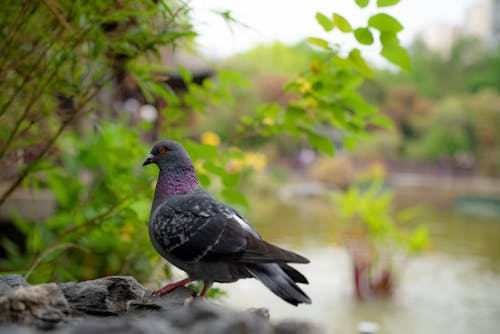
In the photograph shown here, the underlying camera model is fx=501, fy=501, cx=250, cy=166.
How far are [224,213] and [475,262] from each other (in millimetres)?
10205

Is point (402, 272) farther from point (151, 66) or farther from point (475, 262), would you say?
point (151, 66)

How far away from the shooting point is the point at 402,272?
9.14 m

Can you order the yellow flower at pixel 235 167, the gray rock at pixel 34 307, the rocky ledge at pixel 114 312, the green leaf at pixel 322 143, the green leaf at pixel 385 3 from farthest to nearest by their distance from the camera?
1. the yellow flower at pixel 235 167
2. the green leaf at pixel 322 143
3. the green leaf at pixel 385 3
4. the gray rock at pixel 34 307
5. the rocky ledge at pixel 114 312

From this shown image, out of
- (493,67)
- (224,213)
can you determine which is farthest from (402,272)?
(493,67)

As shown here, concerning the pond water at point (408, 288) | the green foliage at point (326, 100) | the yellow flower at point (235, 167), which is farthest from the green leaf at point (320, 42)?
the pond water at point (408, 288)

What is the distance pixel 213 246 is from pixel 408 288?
774 centimetres

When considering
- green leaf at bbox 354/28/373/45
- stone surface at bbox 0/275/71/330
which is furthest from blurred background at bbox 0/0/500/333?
stone surface at bbox 0/275/71/330

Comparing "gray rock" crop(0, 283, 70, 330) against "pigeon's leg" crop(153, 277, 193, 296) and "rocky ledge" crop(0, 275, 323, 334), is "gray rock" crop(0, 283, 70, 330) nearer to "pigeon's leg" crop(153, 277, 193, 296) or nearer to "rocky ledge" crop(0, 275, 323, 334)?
"rocky ledge" crop(0, 275, 323, 334)

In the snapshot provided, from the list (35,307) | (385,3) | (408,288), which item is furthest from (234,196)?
(408,288)

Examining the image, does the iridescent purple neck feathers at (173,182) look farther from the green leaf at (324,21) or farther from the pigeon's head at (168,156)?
the green leaf at (324,21)

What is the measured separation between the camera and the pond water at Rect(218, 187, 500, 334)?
662 cm

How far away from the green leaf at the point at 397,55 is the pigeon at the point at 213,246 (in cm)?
67

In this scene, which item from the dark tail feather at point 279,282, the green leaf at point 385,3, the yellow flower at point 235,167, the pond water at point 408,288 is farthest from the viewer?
the pond water at point 408,288

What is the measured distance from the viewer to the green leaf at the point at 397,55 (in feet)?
4.89
